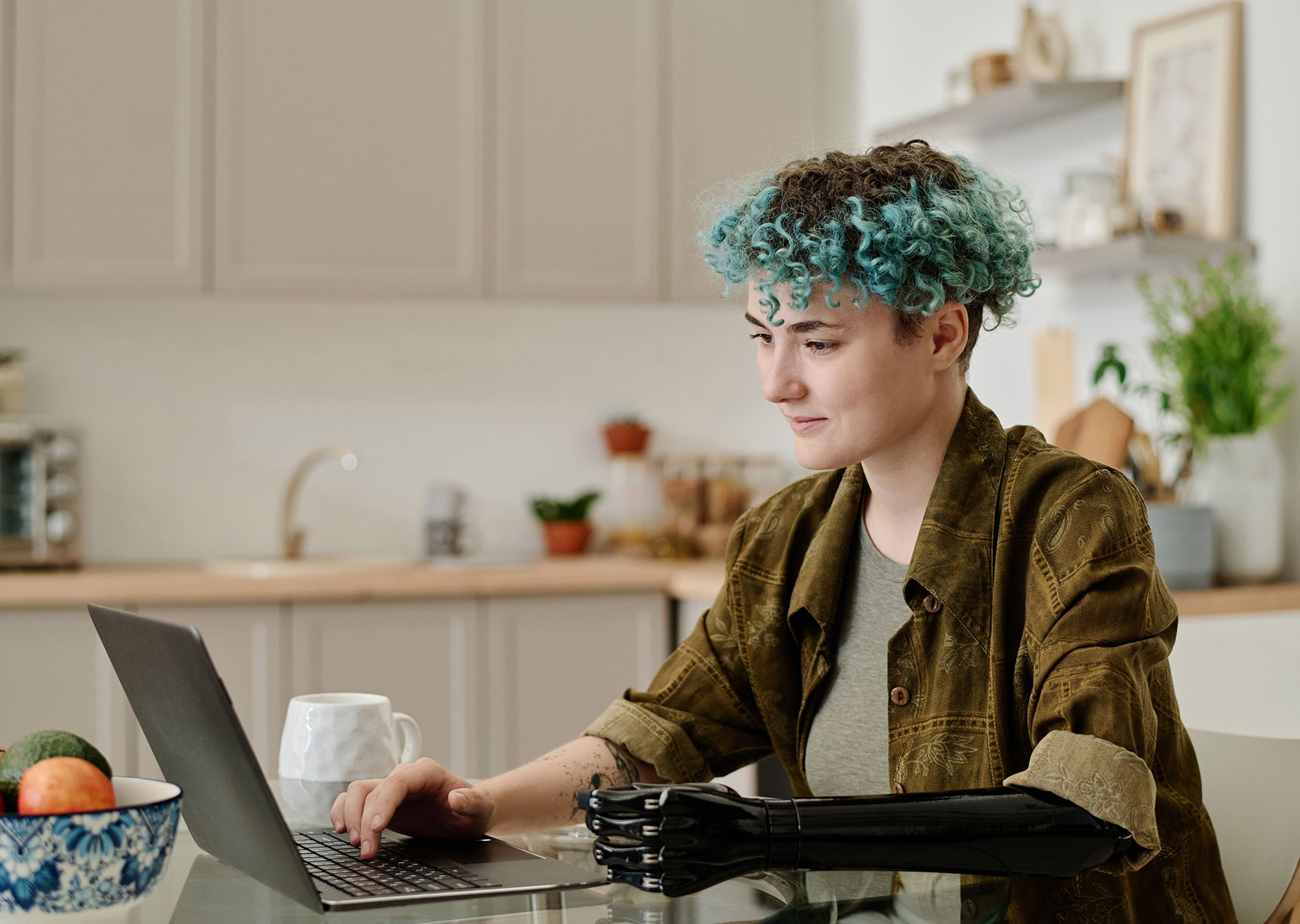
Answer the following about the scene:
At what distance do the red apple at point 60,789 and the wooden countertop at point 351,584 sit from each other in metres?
2.10

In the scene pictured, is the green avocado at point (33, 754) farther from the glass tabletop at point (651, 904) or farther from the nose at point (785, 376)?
the nose at point (785, 376)

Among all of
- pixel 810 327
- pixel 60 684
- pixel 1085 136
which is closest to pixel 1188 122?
pixel 1085 136

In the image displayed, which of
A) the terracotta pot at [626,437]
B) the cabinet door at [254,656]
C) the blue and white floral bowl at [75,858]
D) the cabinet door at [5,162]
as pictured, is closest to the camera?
the blue and white floral bowl at [75,858]

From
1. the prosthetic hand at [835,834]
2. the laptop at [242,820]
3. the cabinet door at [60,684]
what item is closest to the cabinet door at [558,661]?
the cabinet door at [60,684]

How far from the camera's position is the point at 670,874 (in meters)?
0.90

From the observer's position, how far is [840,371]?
48.5 inches

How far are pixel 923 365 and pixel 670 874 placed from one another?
574 millimetres

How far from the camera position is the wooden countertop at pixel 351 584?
285cm

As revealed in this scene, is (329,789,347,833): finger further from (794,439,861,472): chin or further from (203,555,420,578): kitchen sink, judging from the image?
(203,555,420,578): kitchen sink

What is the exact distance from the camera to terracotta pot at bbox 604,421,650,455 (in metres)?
3.76

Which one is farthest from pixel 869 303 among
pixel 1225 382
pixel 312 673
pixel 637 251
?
pixel 637 251

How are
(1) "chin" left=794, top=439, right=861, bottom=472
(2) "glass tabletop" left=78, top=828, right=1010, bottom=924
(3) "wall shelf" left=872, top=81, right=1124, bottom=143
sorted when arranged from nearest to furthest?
1. (2) "glass tabletop" left=78, top=828, right=1010, bottom=924
2. (1) "chin" left=794, top=439, right=861, bottom=472
3. (3) "wall shelf" left=872, top=81, right=1124, bottom=143

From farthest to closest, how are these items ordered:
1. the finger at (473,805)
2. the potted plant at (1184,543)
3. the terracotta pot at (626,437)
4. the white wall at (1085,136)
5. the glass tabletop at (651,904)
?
the terracotta pot at (626,437)
the white wall at (1085,136)
the potted plant at (1184,543)
the finger at (473,805)
the glass tabletop at (651,904)

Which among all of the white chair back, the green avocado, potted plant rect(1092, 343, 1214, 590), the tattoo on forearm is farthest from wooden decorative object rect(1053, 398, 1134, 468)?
the green avocado
